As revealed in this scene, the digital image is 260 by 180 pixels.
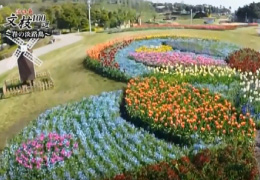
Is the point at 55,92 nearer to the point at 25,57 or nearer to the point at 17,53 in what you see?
the point at 25,57

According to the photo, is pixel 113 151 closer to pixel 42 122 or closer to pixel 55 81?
pixel 42 122

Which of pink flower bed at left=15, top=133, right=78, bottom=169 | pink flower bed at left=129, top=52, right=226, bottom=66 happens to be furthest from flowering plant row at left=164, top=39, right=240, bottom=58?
pink flower bed at left=15, top=133, right=78, bottom=169

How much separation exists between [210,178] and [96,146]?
13.3 ft

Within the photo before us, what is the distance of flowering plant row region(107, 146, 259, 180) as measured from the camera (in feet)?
25.4

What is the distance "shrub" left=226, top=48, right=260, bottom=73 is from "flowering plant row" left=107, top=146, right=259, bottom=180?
11.8 meters

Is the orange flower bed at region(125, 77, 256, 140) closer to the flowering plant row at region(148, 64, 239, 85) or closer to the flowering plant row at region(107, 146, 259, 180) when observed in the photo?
the flowering plant row at region(148, 64, 239, 85)

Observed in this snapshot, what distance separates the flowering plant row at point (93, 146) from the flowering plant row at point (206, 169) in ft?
3.33

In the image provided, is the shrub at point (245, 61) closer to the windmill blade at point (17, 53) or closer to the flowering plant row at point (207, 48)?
the flowering plant row at point (207, 48)

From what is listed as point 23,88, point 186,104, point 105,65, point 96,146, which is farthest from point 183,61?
point 96,146

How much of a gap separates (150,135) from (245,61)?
12.6 m

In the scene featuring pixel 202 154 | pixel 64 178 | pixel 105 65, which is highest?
pixel 105 65

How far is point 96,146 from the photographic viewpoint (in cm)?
1034

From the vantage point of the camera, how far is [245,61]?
2083 cm

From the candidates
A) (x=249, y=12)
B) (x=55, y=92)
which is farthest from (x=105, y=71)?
(x=249, y=12)
